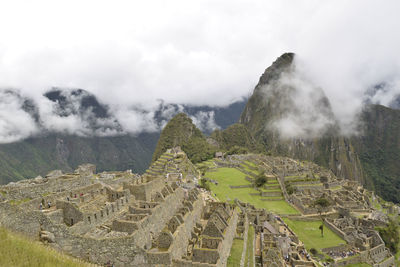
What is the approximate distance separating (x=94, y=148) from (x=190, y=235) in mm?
A: 75611

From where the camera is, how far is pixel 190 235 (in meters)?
17.2

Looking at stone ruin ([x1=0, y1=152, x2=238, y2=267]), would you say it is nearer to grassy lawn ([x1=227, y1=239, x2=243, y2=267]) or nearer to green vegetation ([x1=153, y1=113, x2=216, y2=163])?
grassy lawn ([x1=227, y1=239, x2=243, y2=267])

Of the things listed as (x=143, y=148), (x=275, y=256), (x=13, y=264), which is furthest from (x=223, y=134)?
(x=13, y=264)

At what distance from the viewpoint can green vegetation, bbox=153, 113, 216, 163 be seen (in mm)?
89312

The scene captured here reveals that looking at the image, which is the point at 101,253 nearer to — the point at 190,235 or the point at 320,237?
the point at 190,235

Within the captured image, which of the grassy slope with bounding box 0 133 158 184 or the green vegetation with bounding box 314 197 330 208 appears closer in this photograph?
the green vegetation with bounding box 314 197 330 208

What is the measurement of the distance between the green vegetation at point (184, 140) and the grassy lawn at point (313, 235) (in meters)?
48.0

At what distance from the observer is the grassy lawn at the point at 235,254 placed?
1592 centimetres

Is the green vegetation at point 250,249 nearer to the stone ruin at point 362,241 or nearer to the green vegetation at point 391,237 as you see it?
the stone ruin at point 362,241

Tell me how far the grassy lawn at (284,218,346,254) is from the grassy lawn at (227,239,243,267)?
14282 mm

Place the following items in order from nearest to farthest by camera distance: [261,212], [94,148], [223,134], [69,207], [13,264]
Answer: [13,264]
[69,207]
[261,212]
[94,148]
[223,134]

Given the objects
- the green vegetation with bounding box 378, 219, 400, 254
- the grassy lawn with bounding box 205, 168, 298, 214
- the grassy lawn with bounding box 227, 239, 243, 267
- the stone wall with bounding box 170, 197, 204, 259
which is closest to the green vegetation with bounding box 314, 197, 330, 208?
the grassy lawn with bounding box 205, 168, 298, 214

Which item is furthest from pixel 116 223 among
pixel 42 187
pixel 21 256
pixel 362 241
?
pixel 362 241

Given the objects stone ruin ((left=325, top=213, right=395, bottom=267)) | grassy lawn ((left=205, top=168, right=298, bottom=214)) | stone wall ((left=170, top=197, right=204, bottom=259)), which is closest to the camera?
stone wall ((left=170, top=197, right=204, bottom=259))
